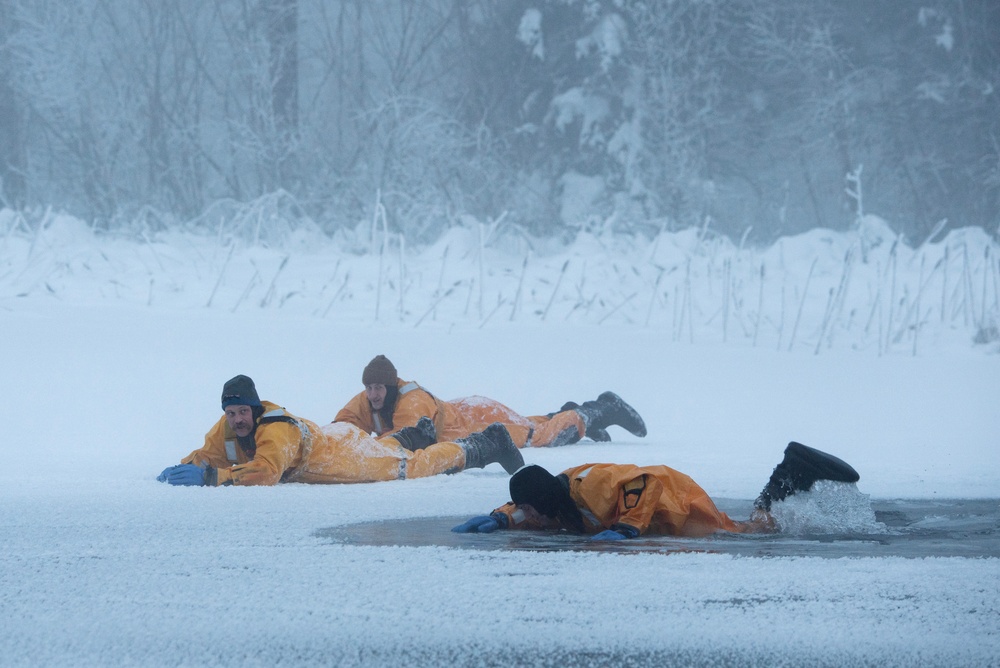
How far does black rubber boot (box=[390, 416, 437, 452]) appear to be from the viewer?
5734mm

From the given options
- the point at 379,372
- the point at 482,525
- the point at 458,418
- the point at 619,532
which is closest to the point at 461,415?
the point at 458,418

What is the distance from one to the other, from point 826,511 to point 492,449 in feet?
6.78

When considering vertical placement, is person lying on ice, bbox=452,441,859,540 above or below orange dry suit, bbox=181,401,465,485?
below

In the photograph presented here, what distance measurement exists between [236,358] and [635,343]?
3702 mm

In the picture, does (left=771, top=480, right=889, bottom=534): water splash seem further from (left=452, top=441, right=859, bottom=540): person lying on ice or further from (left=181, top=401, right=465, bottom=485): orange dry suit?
(left=181, top=401, right=465, bottom=485): orange dry suit

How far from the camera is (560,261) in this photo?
545 inches

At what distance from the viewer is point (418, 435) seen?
581cm

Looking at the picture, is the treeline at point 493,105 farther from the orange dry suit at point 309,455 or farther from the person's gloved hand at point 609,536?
the person's gloved hand at point 609,536

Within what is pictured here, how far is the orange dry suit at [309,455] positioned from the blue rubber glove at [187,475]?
0.08 meters

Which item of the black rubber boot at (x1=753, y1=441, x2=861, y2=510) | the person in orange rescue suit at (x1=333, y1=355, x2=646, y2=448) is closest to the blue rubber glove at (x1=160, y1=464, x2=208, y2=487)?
the person in orange rescue suit at (x1=333, y1=355, x2=646, y2=448)

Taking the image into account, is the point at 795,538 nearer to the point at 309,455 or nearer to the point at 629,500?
the point at 629,500

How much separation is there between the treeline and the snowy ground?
6568 millimetres

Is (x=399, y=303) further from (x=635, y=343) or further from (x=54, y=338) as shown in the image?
(x=54, y=338)

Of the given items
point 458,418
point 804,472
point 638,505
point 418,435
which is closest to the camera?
point 638,505
